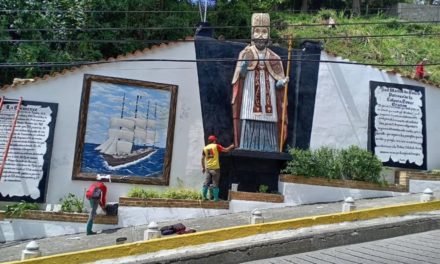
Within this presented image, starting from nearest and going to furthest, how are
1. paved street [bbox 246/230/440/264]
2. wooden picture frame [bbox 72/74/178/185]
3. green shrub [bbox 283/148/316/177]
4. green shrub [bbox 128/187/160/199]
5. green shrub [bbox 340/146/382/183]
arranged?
paved street [bbox 246/230/440/264] < green shrub [bbox 128/187/160/199] < wooden picture frame [bbox 72/74/178/185] < green shrub [bbox 283/148/316/177] < green shrub [bbox 340/146/382/183]

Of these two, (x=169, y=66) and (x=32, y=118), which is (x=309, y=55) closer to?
(x=169, y=66)

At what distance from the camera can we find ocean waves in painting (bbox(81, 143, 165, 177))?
39.2 feet

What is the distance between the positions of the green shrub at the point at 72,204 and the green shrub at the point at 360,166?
241 inches

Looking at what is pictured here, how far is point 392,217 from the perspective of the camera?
8.86m

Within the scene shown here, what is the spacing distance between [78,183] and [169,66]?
135 inches

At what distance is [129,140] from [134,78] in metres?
1.45

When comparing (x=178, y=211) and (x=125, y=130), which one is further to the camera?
(x=125, y=130)

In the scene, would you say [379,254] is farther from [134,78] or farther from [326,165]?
[134,78]

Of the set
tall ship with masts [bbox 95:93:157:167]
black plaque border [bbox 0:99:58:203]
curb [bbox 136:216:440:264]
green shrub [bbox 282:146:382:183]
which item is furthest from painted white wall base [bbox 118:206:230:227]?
curb [bbox 136:216:440:264]

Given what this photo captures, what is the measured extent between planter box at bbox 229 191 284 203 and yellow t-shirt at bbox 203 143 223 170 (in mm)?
723

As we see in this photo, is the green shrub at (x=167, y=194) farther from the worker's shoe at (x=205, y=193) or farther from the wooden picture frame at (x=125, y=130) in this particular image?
the wooden picture frame at (x=125, y=130)

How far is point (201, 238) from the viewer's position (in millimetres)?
7492

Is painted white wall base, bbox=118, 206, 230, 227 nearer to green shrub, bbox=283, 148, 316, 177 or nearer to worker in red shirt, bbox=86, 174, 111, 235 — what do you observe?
worker in red shirt, bbox=86, 174, 111, 235

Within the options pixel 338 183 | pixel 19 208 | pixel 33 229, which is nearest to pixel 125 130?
pixel 19 208
